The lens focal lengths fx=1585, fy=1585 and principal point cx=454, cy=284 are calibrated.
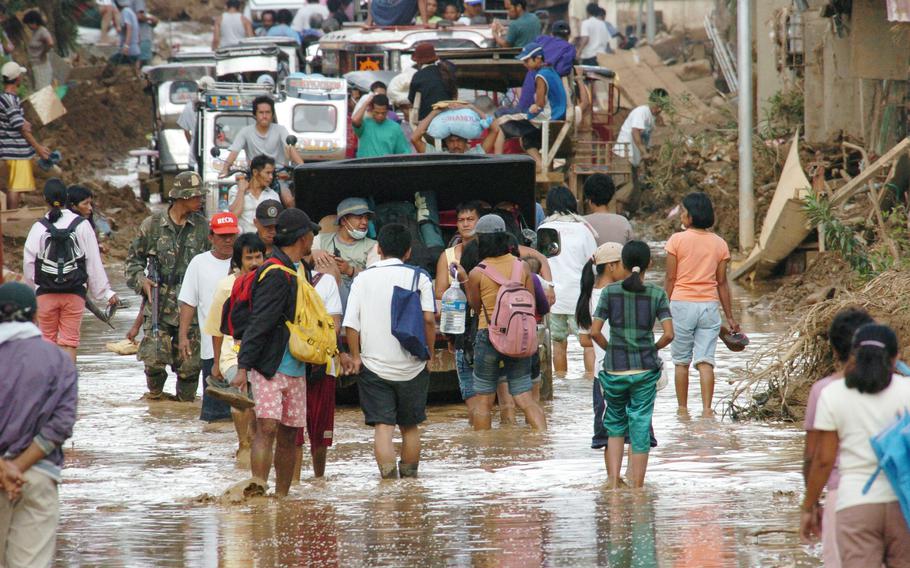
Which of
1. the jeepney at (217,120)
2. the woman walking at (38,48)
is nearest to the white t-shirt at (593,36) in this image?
the woman walking at (38,48)

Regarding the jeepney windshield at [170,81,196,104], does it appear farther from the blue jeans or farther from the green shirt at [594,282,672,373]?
the green shirt at [594,282,672,373]

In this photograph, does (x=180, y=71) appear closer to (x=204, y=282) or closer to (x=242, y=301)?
(x=204, y=282)

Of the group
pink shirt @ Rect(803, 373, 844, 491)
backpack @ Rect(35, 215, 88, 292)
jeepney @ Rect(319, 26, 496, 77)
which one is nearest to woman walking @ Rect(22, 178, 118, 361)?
backpack @ Rect(35, 215, 88, 292)

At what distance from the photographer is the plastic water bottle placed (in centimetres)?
1072

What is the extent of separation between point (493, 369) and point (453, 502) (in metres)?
2.13

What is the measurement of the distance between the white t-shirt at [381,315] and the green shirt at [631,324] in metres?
1.04

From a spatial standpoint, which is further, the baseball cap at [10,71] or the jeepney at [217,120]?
the jeepney at [217,120]

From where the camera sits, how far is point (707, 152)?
23.0 m

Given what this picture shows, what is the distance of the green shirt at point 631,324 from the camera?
8734 millimetres

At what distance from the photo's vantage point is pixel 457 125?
14500 mm

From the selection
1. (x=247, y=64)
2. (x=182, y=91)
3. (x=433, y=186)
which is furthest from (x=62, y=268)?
(x=182, y=91)

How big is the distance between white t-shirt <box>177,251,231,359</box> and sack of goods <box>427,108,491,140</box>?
418 centimetres

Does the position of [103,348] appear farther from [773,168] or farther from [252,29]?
[252,29]

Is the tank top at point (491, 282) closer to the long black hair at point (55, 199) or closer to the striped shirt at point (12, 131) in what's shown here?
the long black hair at point (55, 199)
